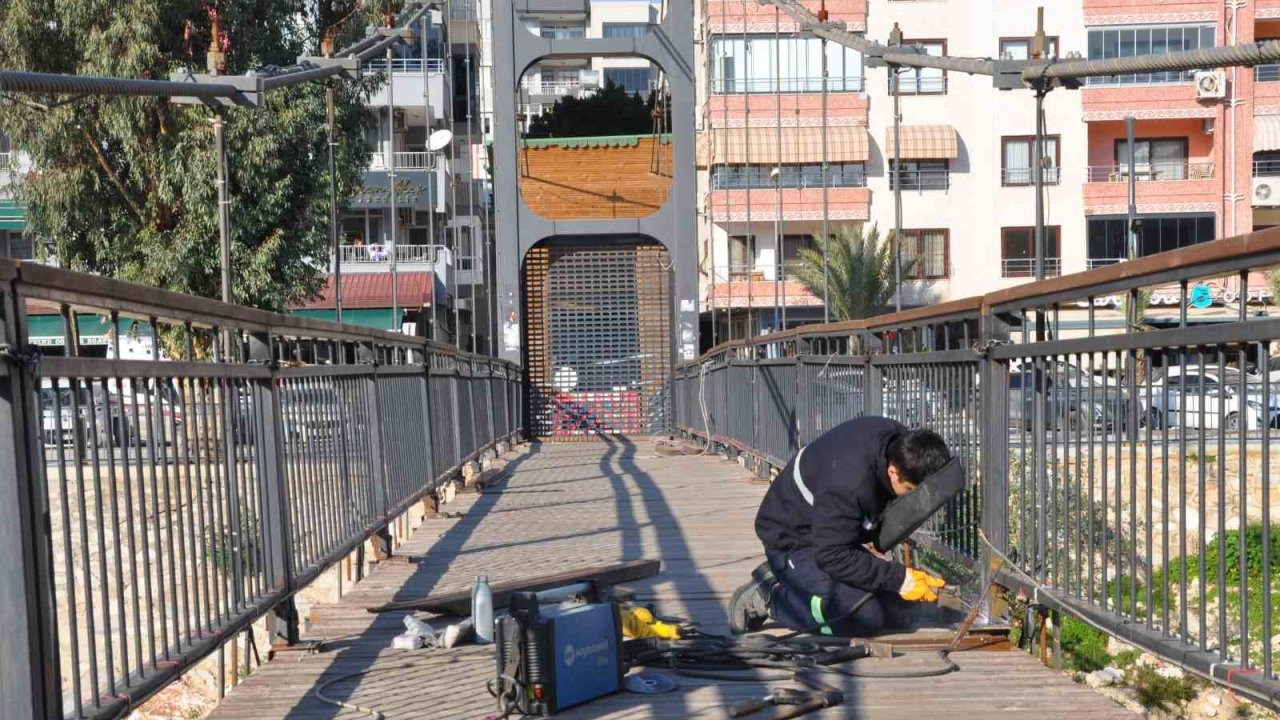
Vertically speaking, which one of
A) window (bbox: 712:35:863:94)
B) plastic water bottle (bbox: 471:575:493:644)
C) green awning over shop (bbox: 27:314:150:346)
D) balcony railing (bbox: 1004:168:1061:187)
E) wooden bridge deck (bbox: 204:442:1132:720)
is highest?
window (bbox: 712:35:863:94)

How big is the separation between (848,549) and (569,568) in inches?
101

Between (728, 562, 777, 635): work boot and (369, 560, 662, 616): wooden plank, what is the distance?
570 mm

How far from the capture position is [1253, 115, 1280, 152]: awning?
48281 mm

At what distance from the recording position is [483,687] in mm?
5051

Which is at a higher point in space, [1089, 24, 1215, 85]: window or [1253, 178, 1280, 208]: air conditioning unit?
[1089, 24, 1215, 85]: window

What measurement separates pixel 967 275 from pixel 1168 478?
46.3 m

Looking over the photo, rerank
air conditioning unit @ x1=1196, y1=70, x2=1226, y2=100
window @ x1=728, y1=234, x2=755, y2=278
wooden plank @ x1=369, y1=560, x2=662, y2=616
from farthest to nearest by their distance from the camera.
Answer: window @ x1=728, y1=234, x2=755, y2=278 → air conditioning unit @ x1=1196, y1=70, x2=1226, y2=100 → wooden plank @ x1=369, y1=560, x2=662, y2=616

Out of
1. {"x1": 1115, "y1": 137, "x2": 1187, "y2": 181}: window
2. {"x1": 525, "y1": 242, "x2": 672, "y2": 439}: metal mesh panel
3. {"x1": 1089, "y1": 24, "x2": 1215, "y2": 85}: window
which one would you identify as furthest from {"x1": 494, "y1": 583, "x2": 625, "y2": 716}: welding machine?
{"x1": 1115, "y1": 137, "x2": 1187, "y2": 181}: window

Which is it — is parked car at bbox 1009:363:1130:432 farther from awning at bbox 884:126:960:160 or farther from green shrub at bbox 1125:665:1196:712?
awning at bbox 884:126:960:160

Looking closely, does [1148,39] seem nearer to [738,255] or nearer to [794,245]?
[794,245]

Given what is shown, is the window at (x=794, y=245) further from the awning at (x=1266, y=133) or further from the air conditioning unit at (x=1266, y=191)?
the awning at (x=1266, y=133)

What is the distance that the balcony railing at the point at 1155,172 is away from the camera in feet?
161

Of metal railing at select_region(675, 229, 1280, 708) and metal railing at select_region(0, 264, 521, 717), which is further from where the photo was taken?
metal railing at select_region(675, 229, 1280, 708)

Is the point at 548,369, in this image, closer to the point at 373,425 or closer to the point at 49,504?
the point at 373,425
